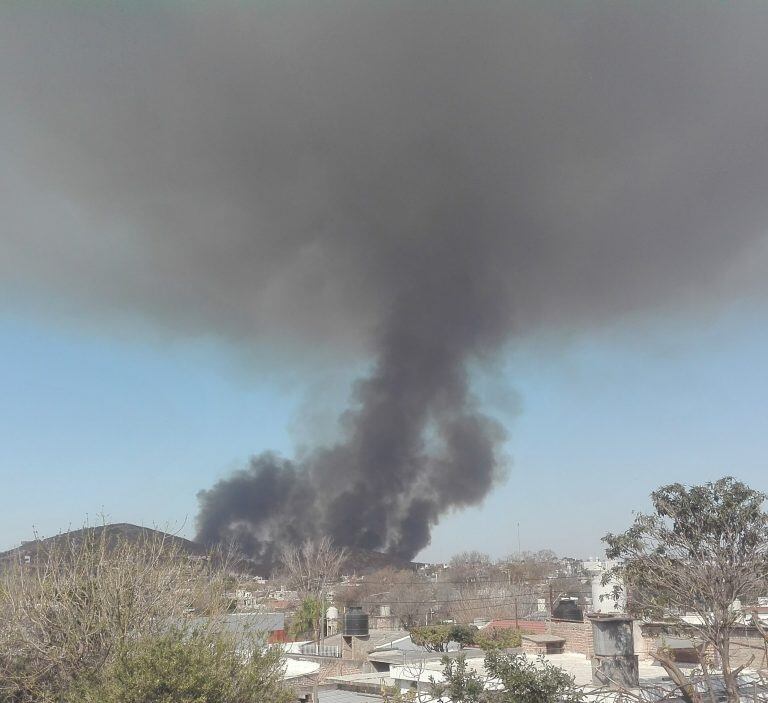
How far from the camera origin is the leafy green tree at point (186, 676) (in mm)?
10219

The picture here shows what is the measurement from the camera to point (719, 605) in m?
15.5

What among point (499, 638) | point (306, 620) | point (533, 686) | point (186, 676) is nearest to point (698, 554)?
point (533, 686)

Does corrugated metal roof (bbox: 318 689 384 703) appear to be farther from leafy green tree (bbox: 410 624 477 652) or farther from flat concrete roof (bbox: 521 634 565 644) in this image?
leafy green tree (bbox: 410 624 477 652)

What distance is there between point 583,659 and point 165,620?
53.6ft

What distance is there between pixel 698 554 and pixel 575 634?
12.2 metres

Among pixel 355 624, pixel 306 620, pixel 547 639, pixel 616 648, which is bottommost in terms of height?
pixel 306 620

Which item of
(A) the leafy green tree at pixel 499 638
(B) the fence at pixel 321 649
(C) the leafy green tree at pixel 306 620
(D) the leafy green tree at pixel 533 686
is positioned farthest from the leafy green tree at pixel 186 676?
(C) the leafy green tree at pixel 306 620

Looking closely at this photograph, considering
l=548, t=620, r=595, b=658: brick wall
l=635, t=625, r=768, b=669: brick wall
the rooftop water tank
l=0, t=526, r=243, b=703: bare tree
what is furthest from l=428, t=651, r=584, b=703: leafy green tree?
l=548, t=620, r=595, b=658: brick wall

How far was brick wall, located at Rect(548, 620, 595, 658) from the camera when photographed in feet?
85.9

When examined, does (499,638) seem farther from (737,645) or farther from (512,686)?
(512,686)

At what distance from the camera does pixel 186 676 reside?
1036 cm

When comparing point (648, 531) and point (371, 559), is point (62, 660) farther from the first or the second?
point (371, 559)

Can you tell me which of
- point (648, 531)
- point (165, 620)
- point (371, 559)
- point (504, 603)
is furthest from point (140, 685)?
point (371, 559)

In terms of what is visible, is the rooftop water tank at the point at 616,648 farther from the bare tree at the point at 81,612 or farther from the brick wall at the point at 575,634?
the bare tree at the point at 81,612
